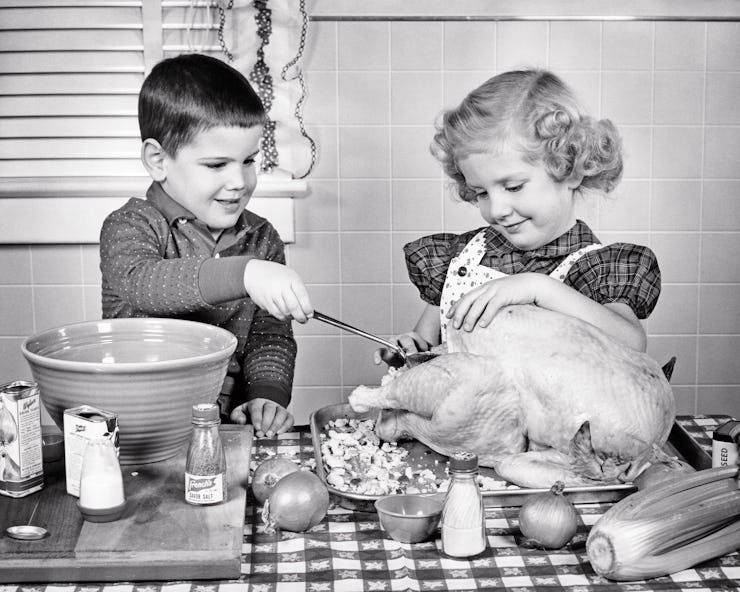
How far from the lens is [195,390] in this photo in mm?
1163

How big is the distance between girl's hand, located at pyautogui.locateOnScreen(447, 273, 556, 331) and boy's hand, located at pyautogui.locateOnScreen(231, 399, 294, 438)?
33 cm

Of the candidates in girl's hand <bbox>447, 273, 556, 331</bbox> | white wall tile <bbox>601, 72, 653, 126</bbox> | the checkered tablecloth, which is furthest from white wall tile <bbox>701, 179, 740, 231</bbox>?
the checkered tablecloth

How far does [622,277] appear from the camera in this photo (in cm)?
152

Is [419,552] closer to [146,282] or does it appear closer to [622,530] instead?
[622,530]

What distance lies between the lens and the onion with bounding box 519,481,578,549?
1.00 meters

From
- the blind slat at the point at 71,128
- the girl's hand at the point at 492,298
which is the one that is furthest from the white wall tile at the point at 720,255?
the blind slat at the point at 71,128

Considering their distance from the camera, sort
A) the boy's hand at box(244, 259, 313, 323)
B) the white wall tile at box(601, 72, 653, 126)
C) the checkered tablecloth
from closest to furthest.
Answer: the checkered tablecloth → the boy's hand at box(244, 259, 313, 323) → the white wall tile at box(601, 72, 653, 126)

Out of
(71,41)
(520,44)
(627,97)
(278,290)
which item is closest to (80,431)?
(278,290)

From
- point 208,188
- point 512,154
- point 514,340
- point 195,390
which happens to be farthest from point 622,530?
point 208,188

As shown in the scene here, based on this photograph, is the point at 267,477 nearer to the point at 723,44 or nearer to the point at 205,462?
the point at 205,462

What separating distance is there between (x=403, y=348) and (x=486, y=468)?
1.20ft

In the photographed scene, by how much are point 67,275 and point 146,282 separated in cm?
125

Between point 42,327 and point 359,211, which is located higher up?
point 359,211

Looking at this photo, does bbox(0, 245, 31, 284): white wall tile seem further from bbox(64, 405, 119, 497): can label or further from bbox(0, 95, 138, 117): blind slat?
bbox(64, 405, 119, 497): can label
